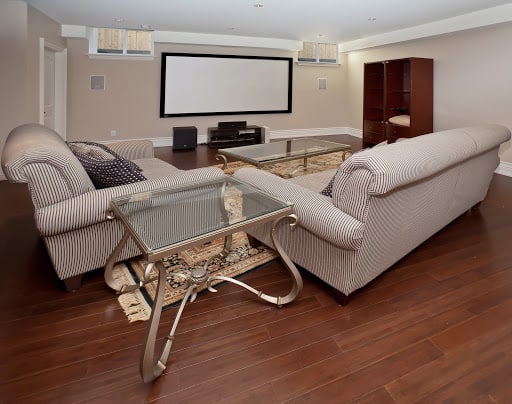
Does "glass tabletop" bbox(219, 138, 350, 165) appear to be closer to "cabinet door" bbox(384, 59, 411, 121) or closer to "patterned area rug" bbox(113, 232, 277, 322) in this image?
"patterned area rug" bbox(113, 232, 277, 322)

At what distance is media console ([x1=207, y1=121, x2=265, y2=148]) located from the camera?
7402mm

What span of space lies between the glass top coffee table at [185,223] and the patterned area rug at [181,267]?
0.08 metres

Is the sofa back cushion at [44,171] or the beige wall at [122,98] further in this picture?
the beige wall at [122,98]

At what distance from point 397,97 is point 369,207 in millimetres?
6113

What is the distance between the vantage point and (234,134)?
759 cm

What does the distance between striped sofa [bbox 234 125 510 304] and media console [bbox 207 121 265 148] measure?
492 cm

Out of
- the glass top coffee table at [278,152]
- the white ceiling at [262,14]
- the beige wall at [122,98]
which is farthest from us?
→ the beige wall at [122,98]

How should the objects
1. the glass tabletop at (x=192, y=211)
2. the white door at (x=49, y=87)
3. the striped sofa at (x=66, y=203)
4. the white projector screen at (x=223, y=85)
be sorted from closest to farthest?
the glass tabletop at (x=192, y=211) < the striped sofa at (x=66, y=203) < the white door at (x=49, y=87) < the white projector screen at (x=223, y=85)

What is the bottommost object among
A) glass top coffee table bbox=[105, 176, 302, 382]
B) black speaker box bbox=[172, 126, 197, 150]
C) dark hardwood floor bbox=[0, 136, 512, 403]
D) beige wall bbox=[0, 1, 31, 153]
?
dark hardwood floor bbox=[0, 136, 512, 403]

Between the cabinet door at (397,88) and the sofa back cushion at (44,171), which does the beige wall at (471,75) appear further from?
the sofa back cushion at (44,171)

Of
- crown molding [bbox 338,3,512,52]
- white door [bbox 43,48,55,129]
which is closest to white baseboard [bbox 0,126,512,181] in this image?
white door [bbox 43,48,55,129]

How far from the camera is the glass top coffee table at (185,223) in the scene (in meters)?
1.46

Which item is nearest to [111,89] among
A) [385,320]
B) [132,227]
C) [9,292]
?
[9,292]

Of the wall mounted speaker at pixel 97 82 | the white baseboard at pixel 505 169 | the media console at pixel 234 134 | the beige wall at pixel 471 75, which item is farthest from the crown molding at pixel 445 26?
the wall mounted speaker at pixel 97 82
